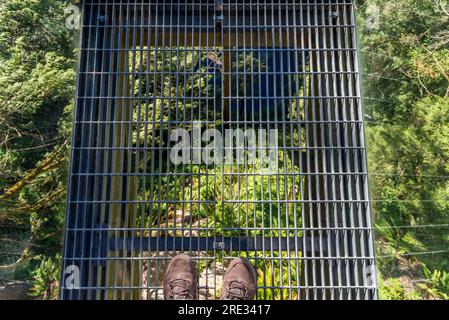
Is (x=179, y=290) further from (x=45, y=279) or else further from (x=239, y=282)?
(x=45, y=279)

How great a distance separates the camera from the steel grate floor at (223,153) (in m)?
2.28

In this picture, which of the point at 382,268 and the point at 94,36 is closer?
the point at 94,36

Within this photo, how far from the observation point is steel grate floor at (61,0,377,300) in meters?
2.28

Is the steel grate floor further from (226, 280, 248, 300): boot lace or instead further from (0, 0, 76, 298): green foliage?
(0, 0, 76, 298): green foliage

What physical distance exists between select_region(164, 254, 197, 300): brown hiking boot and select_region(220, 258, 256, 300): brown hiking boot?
20 centimetres

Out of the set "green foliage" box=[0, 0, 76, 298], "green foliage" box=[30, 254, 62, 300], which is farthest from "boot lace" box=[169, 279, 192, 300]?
"green foliage" box=[0, 0, 76, 298]

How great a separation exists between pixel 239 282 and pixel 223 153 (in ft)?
2.75

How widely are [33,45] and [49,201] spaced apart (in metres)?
1.78

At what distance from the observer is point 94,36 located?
8.81ft

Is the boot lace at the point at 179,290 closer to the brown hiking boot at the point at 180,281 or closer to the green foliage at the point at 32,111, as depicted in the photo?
the brown hiking boot at the point at 180,281

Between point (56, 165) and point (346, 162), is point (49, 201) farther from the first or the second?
point (346, 162)
